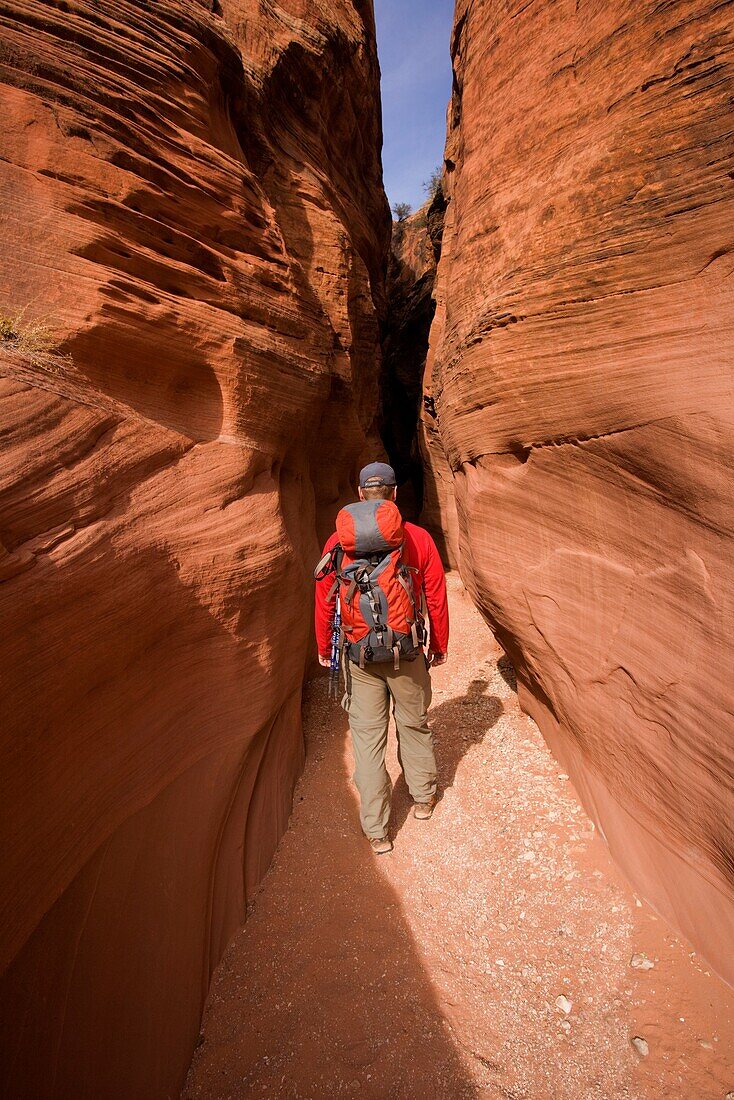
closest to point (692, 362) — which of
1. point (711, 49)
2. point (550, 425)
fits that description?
point (550, 425)

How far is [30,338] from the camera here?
222 centimetres

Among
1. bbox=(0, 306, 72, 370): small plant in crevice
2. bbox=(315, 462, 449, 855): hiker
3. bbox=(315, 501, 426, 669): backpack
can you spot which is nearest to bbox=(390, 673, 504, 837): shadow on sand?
bbox=(315, 462, 449, 855): hiker

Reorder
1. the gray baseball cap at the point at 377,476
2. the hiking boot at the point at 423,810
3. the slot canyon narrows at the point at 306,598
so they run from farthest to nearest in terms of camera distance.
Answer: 1. the hiking boot at the point at 423,810
2. the gray baseball cap at the point at 377,476
3. the slot canyon narrows at the point at 306,598

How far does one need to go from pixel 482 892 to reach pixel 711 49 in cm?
Result: 467

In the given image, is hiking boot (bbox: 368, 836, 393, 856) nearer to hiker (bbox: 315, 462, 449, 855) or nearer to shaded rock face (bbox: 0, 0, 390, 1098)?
hiker (bbox: 315, 462, 449, 855)

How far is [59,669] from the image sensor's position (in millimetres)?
1971

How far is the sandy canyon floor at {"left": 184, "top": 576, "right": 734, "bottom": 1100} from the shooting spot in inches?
82.4

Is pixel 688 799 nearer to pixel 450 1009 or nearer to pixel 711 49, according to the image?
pixel 450 1009

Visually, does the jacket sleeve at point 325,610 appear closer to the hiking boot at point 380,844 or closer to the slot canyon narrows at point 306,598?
the slot canyon narrows at point 306,598

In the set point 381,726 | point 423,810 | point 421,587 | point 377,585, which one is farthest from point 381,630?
point 423,810

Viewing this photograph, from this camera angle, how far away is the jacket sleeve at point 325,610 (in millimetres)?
3238

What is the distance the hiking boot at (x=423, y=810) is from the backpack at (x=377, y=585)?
1.23 meters

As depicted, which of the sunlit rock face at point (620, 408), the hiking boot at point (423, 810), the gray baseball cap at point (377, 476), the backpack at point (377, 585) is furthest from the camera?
the hiking boot at point (423, 810)

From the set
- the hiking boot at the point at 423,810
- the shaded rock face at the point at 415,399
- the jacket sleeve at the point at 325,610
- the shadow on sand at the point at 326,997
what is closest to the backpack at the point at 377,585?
the jacket sleeve at the point at 325,610
